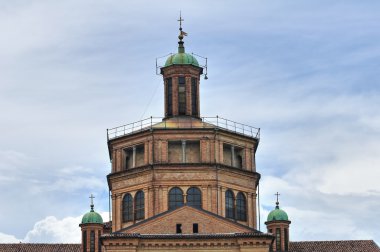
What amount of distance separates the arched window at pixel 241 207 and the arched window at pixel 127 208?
23.5 ft

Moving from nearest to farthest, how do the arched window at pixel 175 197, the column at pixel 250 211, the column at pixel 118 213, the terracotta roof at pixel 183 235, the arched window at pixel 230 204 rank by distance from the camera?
the terracotta roof at pixel 183 235, the arched window at pixel 175 197, the arched window at pixel 230 204, the column at pixel 118 213, the column at pixel 250 211

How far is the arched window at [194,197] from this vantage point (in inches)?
3287

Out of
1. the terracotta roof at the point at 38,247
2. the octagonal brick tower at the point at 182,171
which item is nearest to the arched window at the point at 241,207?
the octagonal brick tower at the point at 182,171

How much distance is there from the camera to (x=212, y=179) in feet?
275

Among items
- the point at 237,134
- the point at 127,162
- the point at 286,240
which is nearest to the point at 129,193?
the point at 127,162

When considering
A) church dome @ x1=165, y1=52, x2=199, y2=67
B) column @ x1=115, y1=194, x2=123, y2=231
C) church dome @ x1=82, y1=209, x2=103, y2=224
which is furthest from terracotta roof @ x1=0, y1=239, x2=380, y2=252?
church dome @ x1=165, y1=52, x2=199, y2=67

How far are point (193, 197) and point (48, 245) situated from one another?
1680 centimetres

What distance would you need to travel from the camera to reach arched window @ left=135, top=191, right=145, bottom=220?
83.9 m

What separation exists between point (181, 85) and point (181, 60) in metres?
1.80

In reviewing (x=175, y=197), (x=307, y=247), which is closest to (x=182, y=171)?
(x=175, y=197)

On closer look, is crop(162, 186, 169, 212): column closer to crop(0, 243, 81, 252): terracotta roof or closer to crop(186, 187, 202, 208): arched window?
crop(186, 187, 202, 208): arched window

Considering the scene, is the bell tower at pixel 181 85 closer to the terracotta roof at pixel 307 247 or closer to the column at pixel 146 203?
the column at pixel 146 203

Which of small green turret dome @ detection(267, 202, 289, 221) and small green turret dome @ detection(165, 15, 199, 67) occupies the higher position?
small green turret dome @ detection(165, 15, 199, 67)

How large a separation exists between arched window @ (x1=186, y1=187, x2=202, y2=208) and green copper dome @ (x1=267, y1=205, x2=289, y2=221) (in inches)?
494
